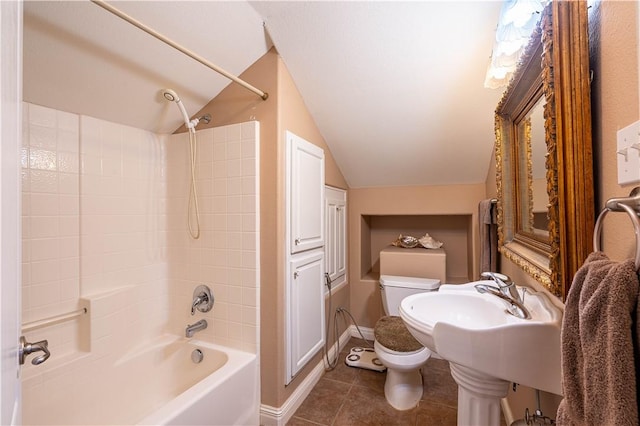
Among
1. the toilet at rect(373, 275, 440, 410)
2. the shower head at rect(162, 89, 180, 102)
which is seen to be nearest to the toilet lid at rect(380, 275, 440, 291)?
the toilet at rect(373, 275, 440, 410)

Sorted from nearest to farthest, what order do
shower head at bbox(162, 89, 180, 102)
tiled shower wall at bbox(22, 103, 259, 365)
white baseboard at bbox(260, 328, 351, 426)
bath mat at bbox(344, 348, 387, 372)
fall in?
tiled shower wall at bbox(22, 103, 259, 365)
shower head at bbox(162, 89, 180, 102)
white baseboard at bbox(260, 328, 351, 426)
bath mat at bbox(344, 348, 387, 372)

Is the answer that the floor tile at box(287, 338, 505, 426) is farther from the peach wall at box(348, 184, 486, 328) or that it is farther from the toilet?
the peach wall at box(348, 184, 486, 328)

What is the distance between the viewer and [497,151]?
5.15ft

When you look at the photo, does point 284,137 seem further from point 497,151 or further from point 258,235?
point 497,151

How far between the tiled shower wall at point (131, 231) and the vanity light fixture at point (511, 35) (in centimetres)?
129

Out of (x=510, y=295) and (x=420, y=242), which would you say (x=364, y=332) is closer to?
(x=420, y=242)

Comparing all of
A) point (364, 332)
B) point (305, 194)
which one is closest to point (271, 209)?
point (305, 194)

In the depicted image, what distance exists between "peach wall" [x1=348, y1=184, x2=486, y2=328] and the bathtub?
1441 mm

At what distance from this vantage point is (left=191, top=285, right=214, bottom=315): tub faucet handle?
1798 mm

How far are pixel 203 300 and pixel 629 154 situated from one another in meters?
1.99

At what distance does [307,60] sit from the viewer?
1.77 meters

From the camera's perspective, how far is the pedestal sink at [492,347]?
766 mm

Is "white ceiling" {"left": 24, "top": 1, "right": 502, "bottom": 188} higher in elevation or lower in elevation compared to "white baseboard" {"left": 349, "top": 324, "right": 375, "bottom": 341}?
higher

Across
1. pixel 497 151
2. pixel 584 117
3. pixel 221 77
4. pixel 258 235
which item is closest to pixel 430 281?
pixel 497 151
